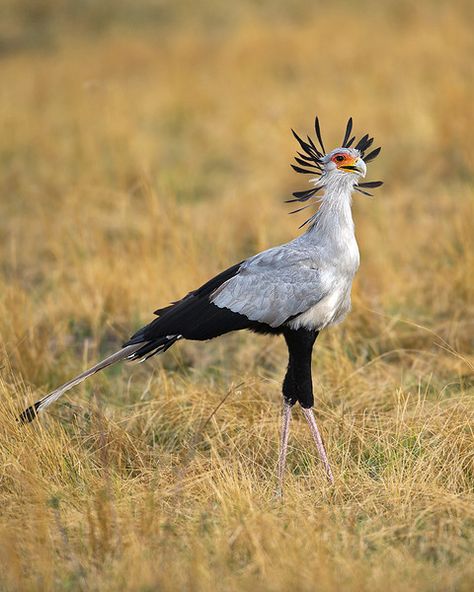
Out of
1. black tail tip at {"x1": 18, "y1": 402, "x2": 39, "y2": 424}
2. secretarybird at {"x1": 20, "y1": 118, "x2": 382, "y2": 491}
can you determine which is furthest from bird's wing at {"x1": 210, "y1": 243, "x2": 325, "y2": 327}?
black tail tip at {"x1": 18, "y1": 402, "x2": 39, "y2": 424}

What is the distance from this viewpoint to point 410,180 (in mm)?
8406

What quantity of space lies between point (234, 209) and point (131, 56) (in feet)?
23.3

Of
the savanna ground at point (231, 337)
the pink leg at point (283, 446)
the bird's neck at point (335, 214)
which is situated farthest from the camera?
the bird's neck at point (335, 214)

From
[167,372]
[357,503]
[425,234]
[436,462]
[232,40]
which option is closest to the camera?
[357,503]

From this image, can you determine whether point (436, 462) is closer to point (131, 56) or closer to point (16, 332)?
point (16, 332)

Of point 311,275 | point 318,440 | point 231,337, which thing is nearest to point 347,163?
point 311,275

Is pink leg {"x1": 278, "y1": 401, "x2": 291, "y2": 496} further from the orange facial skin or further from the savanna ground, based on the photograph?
the orange facial skin

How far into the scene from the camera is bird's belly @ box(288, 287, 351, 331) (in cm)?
375

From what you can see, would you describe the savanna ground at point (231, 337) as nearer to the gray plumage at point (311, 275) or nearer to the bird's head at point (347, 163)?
the gray plumage at point (311, 275)

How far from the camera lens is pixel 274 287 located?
3.78 meters

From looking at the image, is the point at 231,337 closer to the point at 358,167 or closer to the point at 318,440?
the point at 318,440

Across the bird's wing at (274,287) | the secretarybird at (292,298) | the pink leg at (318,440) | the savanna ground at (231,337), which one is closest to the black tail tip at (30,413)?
the secretarybird at (292,298)

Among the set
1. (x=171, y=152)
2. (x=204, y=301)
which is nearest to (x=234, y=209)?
(x=171, y=152)

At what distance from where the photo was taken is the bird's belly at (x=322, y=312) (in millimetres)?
3748
